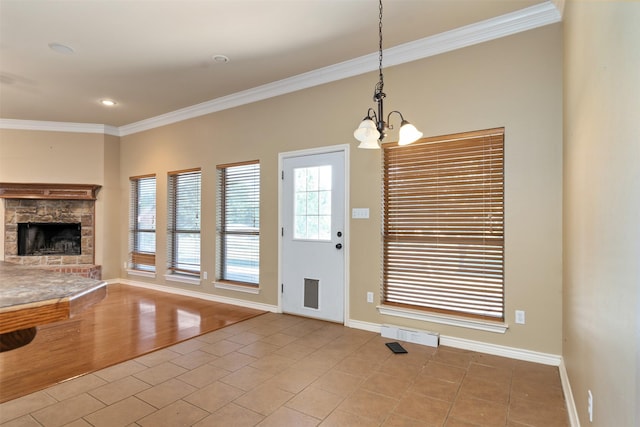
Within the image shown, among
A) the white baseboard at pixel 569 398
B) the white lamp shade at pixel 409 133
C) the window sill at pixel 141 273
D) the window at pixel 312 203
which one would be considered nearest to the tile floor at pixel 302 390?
the white baseboard at pixel 569 398

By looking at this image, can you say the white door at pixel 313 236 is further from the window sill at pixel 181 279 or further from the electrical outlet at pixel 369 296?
the window sill at pixel 181 279

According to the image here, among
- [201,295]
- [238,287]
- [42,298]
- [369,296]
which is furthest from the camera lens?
[201,295]

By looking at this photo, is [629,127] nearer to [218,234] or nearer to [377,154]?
[377,154]

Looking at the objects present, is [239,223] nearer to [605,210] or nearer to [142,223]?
[142,223]

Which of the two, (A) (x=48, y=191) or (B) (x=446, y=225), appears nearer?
(B) (x=446, y=225)

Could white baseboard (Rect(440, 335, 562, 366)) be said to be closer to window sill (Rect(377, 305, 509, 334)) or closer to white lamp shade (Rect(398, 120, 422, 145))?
window sill (Rect(377, 305, 509, 334))

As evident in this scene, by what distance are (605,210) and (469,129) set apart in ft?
6.23

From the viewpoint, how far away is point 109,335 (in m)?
3.45

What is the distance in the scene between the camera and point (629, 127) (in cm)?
107

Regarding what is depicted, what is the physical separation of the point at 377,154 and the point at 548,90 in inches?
61.3

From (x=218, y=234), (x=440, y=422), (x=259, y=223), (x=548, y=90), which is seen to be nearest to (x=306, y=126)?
(x=259, y=223)

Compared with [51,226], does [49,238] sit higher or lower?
lower

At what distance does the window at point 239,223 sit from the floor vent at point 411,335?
76.5 inches

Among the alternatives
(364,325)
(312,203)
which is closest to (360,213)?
(312,203)
